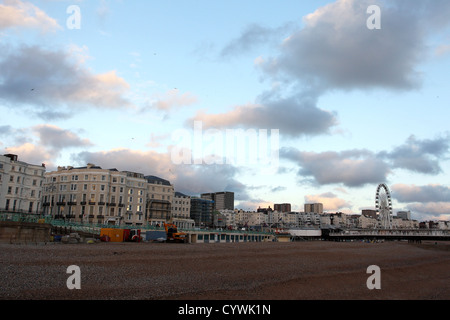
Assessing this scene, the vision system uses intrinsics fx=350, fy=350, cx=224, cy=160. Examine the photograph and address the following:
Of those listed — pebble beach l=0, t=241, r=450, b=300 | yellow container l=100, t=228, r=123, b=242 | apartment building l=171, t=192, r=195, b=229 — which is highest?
apartment building l=171, t=192, r=195, b=229

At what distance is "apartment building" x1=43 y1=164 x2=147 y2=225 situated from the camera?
83062 millimetres

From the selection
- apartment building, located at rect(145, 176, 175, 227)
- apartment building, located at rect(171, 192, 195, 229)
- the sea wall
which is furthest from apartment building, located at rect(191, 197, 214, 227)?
the sea wall

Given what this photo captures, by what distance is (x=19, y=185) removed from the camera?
6856cm

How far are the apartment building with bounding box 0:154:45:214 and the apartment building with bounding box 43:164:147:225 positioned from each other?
36.5 feet

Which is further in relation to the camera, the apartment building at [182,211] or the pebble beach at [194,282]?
the apartment building at [182,211]

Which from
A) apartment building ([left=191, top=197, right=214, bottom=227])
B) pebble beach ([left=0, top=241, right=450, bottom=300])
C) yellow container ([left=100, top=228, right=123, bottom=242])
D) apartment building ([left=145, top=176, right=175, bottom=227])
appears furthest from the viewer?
apartment building ([left=191, top=197, right=214, bottom=227])

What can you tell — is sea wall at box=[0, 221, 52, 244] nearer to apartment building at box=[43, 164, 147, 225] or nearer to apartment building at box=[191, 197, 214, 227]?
apartment building at box=[43, 164, 147, 225]

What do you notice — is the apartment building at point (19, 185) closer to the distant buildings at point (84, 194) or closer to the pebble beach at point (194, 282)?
the distant buildings at point (84, 194)

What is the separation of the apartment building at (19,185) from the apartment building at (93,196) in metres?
11.1

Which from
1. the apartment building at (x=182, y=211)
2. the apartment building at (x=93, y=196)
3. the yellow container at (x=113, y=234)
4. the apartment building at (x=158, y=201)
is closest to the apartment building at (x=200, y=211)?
the apartment building at (x=182, y=211)

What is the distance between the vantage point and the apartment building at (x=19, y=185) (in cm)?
6519
